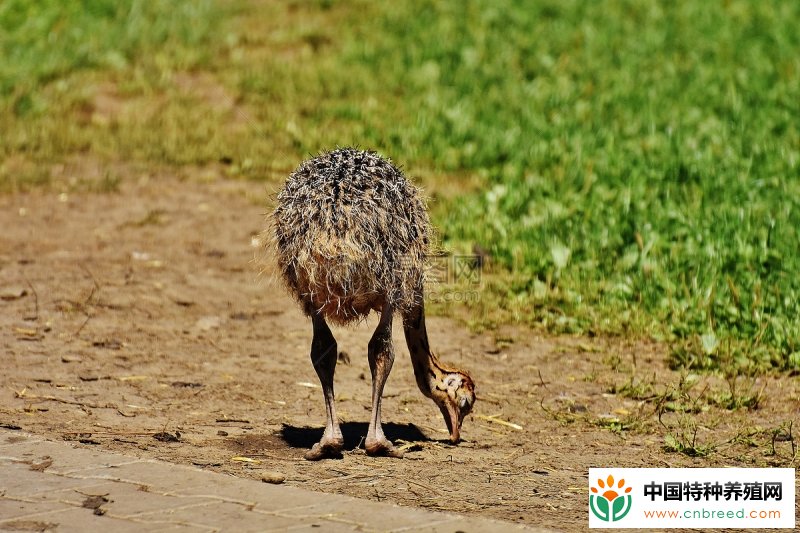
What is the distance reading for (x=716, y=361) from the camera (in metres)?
7.47

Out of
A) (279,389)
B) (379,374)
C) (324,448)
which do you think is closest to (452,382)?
(379,374)

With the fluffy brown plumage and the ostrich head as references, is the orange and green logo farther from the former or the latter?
the fluffy brown plumage

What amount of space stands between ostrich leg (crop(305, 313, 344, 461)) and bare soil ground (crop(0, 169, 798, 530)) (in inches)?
4.8

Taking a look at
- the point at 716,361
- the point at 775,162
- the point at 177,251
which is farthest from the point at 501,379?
the point at 775,162

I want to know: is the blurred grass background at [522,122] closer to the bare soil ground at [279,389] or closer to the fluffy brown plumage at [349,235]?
the bare soil ground at [279,389]

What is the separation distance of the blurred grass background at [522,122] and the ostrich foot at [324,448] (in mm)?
2638

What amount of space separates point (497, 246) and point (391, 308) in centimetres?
349

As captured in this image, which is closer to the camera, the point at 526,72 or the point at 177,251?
the point at 177,251

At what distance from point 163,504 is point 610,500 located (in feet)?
6.42

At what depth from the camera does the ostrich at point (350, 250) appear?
18.1ft

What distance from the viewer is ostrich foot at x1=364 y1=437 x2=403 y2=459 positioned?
19.2 feet

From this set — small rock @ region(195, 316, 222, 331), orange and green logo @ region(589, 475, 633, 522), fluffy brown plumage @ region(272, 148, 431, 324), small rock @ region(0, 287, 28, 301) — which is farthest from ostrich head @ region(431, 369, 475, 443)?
small rock @ region(0, 287, 28, 301)

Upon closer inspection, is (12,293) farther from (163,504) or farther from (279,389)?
(163,504)

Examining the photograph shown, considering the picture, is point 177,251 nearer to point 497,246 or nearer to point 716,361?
point 497,246
